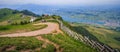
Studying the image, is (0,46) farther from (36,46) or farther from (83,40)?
(83,40)

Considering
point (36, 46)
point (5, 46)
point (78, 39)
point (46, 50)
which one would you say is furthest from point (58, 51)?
point (78, 39)

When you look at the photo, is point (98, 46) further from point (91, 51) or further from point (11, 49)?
point (11, 49)

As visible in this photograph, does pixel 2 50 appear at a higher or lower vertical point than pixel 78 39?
higher

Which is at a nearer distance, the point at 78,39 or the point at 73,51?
the point at 73,51

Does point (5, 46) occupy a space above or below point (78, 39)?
above

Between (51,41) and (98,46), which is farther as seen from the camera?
(51,41)

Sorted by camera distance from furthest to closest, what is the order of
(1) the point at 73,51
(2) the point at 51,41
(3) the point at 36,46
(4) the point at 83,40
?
(4) the point at 83,40 → (2) the point at 51,41 → (3) the point at 36,46 → (1) the point at 73,51

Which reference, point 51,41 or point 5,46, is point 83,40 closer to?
point 51,41

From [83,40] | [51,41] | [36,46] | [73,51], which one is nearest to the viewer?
[73,51]

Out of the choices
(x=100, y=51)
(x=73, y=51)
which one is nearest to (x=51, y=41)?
(x=73, y=51)
